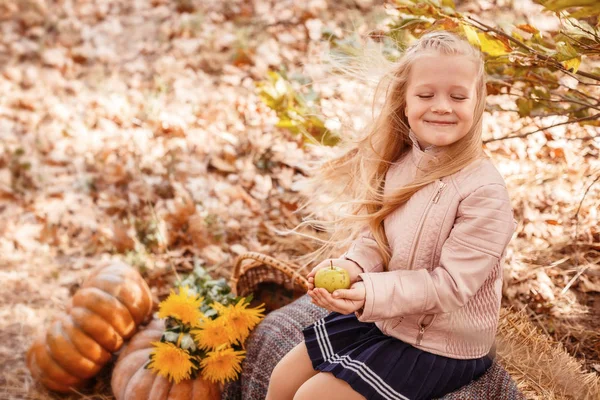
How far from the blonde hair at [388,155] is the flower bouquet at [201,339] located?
54 centimetres

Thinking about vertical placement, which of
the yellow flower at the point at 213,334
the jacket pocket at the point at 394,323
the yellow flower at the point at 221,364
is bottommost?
the yellow flower at the point at 221,364

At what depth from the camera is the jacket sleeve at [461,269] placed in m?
1.76

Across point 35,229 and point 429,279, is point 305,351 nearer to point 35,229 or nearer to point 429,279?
point 429,279

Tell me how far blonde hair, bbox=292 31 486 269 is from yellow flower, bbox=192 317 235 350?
584mm

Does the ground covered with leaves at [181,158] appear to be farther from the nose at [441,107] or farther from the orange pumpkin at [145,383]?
the nose at [441,107]

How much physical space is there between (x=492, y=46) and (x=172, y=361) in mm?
1810

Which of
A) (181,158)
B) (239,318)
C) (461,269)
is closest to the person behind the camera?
(461,269)

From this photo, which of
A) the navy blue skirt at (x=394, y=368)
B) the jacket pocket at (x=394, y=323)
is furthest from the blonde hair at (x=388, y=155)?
the navy blue skirt at (x=394, y=368)

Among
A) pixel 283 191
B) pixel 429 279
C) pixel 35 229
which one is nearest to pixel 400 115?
pixel 429 279

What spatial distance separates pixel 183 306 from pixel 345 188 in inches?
34.5

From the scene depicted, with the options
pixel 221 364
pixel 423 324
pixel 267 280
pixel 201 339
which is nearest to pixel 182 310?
pixel 201 339

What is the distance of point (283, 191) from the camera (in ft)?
Result: 12.5

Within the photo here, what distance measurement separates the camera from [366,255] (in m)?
2.10

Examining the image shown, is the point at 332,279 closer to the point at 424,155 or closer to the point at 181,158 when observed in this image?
the point at 424,155
